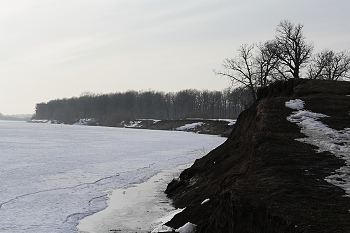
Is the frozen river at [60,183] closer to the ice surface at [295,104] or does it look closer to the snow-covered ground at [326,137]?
the snow-covered ground at [326,137]

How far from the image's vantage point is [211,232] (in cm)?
834

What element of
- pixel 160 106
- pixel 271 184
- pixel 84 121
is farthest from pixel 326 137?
pixel 84 121

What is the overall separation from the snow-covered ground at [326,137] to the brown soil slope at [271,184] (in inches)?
9.2

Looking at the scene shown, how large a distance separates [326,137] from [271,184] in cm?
464

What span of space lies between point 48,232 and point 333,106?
11412mm

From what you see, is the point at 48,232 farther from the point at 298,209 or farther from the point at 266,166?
the point at 298,209

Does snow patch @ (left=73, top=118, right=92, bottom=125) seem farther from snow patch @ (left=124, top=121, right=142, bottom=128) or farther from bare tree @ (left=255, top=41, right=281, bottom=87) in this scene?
bare tree @ (left=255, top=41, right=281, bottom=87)

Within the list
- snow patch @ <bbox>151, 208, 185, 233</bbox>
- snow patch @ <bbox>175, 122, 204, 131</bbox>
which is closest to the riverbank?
snow patch @ <bbox>175, 122, 204, 131</bbox>

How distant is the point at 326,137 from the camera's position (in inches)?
487

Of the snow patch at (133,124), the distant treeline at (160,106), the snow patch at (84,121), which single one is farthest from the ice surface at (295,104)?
the snow patch at (84,121)

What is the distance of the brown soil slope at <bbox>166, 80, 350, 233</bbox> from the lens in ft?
23.0

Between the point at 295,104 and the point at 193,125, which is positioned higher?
the point at 295,104

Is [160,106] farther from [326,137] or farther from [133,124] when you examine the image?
[326,137]

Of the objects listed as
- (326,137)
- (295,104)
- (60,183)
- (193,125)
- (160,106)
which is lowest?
(60,183)
